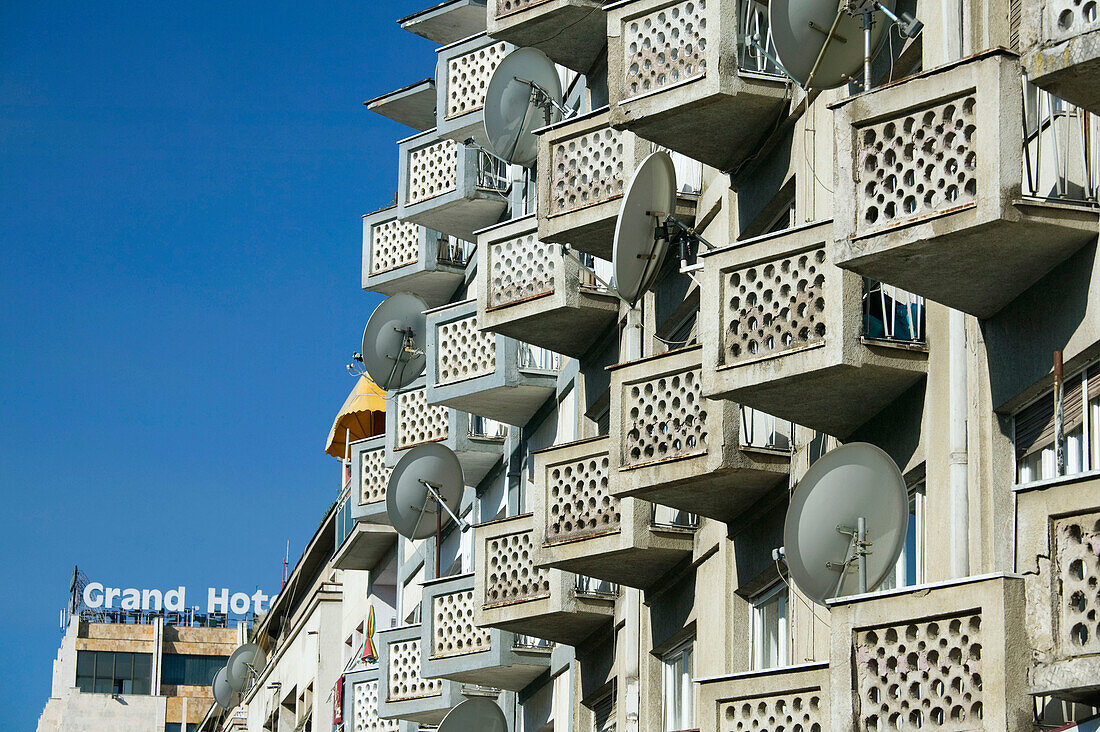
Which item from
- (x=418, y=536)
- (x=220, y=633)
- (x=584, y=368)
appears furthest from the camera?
(x=220, y=633)

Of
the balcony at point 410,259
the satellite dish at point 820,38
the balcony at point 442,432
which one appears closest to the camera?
the satellite dish at point 820,38

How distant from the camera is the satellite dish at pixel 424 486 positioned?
35.7 metres

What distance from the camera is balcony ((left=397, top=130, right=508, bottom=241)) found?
38.1 meters

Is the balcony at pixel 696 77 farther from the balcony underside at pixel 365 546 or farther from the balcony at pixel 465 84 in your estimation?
the balcony underside at pixel 365 546

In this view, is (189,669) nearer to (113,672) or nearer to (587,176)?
(113,672)

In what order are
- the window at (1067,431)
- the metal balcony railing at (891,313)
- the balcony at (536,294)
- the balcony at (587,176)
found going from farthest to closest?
the balcony at (536,294) < the balcony at (587,176) < the metal balcony railing at (891,313) < the window at (1067,431)

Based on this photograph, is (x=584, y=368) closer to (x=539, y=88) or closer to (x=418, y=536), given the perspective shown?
(x=539, y=88)

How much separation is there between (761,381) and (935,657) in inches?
176

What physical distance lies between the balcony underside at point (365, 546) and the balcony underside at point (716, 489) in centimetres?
2294

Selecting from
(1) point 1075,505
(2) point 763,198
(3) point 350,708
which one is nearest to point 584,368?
(2) point 763,198

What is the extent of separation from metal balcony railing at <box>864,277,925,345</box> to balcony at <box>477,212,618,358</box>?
32.9 feet

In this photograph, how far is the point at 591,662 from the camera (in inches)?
1139

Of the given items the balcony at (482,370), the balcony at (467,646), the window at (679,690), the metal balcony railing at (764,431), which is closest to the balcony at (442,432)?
the balcony at (482,370)

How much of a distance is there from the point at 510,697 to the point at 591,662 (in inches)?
218
